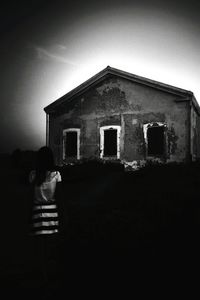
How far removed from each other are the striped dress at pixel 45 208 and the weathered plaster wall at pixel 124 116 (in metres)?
11.9

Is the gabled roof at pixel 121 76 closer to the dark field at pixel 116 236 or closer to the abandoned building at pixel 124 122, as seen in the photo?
the abandoned building at pixel 124 122

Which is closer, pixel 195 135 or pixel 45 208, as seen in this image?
pixel 45 208

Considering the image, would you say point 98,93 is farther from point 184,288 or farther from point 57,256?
point 184,288

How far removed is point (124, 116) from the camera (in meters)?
16.2

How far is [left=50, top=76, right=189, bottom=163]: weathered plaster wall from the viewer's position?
585 inches

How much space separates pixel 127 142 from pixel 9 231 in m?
10.6

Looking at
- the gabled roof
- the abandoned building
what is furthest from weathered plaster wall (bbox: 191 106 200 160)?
Answer: the gabled roof

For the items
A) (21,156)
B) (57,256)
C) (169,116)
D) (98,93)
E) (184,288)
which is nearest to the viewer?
(184,288)

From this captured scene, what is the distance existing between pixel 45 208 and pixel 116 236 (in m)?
2.17

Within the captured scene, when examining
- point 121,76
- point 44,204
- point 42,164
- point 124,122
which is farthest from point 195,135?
point 44,204

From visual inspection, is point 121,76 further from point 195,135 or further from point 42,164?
point 42,164

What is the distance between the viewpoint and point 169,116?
15023mm

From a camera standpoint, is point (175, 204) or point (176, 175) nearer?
point (175, 204)

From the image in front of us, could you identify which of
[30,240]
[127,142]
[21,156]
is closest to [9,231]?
[30,240]
